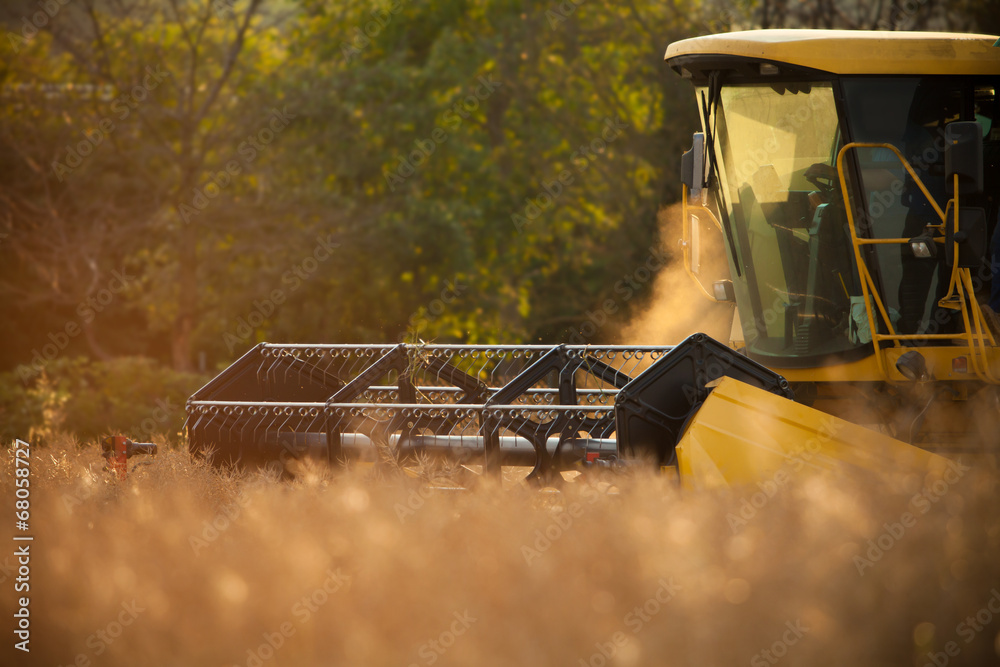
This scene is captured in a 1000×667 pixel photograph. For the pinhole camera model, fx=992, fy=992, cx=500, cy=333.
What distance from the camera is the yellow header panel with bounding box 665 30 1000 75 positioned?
4.51 meters

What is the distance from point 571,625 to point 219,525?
4.64ft

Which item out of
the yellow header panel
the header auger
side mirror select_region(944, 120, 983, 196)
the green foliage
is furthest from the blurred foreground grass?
the green foliage

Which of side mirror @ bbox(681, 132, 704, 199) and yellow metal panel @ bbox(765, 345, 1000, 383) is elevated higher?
side mirror @ bbox(681, 132, 704, 199)

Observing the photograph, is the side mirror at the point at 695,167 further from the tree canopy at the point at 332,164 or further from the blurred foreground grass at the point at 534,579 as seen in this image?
the tree canopy at the point at 332,164

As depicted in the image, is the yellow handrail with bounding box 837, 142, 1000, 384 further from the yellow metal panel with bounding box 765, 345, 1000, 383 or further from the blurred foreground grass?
the blurred foreground grass

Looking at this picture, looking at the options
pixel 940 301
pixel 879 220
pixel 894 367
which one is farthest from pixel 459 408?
pixel 940 301

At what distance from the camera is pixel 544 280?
1761cm

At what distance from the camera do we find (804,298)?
4840 millimetres

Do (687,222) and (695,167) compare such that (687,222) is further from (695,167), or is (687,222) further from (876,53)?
(876,53)

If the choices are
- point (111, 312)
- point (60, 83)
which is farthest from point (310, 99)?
point (111, 312)

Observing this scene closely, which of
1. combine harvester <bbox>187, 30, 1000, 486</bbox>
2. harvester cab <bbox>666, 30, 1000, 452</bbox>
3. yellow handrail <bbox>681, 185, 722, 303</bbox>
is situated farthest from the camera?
yellow handrail <bbox>681, 185, 722, 303</bbox>

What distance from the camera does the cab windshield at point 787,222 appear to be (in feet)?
15.3

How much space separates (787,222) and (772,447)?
1.71 meters

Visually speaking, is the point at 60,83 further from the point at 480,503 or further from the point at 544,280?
the point at 480,503
